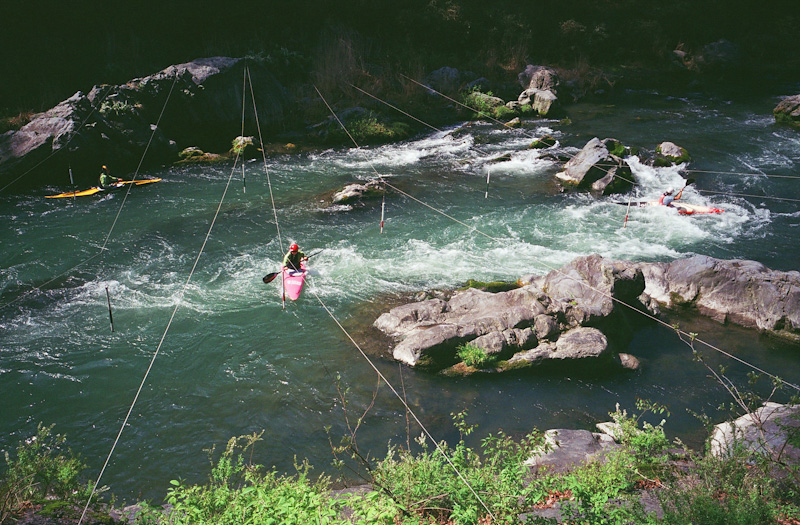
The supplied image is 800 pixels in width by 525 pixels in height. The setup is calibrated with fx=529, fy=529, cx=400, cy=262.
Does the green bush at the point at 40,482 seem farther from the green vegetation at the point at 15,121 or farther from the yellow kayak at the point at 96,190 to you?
the green vegetation at the point at 15,121

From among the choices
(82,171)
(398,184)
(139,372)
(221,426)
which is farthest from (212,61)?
(221,426)

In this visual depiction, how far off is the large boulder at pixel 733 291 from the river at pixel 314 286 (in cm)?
38

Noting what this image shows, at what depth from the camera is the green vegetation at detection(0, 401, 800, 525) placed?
4.78m

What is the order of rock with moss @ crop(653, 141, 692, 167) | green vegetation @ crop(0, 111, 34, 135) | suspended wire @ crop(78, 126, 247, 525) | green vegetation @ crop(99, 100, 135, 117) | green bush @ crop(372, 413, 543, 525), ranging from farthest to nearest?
green vegetation @ crop(99, 100, 135, 117)
green vegetation @ crop(0, 111, 34, 135)
rock with moss @ crop(653, 141, 692, 167)
suspended wire @ crop(78, 126, 247, 525)
green bush @ crop(372, 413, 543, 525)

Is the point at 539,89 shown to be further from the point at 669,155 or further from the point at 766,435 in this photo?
the point at 766,435

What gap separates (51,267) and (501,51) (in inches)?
1019

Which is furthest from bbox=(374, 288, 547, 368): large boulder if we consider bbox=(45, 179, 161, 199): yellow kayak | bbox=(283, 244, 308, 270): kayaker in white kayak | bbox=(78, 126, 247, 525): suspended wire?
bbox=(45, 179, 161, 199): yellow kayak

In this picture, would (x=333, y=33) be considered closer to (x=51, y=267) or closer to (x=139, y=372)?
(x=51, y=267)

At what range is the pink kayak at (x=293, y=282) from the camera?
11406 millimetres

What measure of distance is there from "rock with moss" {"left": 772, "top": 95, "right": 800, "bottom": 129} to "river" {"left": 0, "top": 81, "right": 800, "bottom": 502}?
198 cm

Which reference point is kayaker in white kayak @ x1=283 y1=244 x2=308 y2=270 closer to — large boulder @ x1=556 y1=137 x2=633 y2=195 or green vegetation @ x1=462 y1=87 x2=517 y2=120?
large boulder @ x1=556 y1=137 x2=633 y2=195

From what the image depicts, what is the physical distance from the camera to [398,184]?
17641 millimetres

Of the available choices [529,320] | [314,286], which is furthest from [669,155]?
[314,286]

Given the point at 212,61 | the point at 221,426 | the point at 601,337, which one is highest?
the point at 212,61
